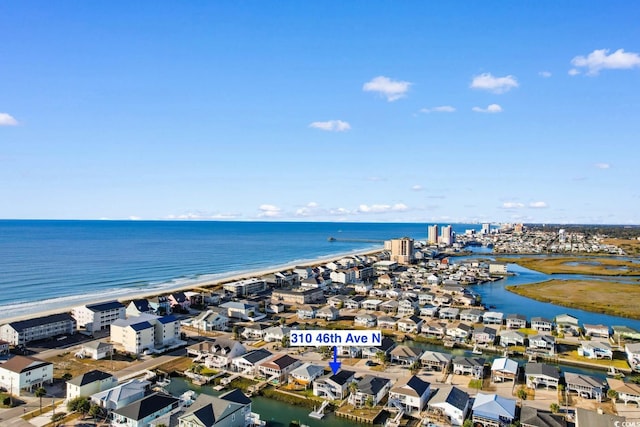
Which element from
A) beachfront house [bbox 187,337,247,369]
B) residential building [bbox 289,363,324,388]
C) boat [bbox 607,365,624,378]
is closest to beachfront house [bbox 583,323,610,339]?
boat [bbox 607,365,624,378]

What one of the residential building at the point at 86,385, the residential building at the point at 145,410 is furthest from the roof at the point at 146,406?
the residential building at the point at 86,385

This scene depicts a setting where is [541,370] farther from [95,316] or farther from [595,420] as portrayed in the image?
[95,316]

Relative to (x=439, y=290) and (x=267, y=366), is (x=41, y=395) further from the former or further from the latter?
(x=439, y=290)

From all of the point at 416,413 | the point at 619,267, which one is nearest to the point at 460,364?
the point at 416,413

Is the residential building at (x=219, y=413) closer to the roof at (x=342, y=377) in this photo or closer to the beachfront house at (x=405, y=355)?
the roof at (x=342, y=377)

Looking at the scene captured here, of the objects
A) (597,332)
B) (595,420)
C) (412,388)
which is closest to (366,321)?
(412,388)
